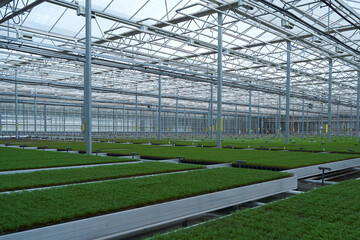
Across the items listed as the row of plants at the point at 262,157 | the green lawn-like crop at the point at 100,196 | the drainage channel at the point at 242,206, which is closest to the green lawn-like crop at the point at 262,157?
the row of plants at the point at 262,157

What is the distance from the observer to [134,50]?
92.3 ft

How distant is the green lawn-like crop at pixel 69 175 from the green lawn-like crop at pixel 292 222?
4139 millimetres

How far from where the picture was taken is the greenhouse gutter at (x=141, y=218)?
4.54 metres

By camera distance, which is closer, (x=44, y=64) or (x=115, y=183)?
(x=115, y=183)

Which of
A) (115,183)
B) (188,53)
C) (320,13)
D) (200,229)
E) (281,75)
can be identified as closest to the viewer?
(200,229)

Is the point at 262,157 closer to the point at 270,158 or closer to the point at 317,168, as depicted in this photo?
the point at 270,158

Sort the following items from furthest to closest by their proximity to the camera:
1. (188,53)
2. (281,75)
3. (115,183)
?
(281,75) → (188,53) → (115,183)

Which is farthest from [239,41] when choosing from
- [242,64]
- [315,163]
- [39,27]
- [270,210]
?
[270,210]

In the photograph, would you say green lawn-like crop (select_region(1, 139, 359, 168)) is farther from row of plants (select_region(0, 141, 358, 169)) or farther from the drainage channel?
the drainage channel

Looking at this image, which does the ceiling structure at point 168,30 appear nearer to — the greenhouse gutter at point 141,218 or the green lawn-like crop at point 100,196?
the green lawn-like crop at point 100,196

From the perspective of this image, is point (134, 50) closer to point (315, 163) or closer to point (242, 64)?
point (242, 64)

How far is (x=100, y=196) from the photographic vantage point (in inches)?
247

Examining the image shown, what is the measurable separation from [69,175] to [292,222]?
19.9 ft

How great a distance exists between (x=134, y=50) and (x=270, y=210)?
2421cm
